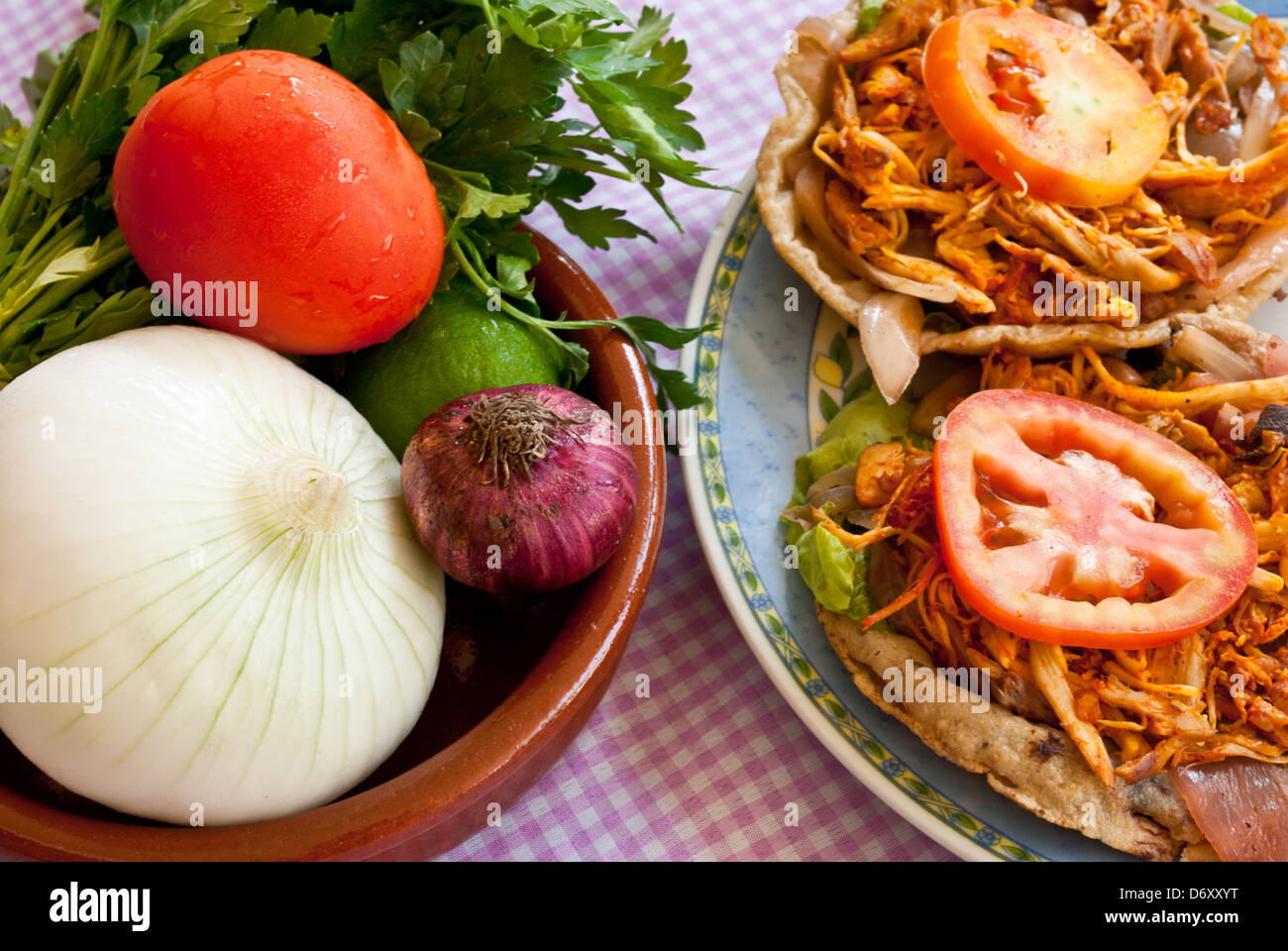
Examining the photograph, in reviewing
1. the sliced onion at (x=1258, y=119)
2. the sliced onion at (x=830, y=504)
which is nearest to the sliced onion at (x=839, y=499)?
the sliced onion at (x=830, y=504)

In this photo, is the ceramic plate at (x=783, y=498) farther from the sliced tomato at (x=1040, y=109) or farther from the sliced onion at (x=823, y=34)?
the sliced tomato at (x=1040, y=109)

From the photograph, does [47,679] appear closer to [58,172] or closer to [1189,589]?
[58,172]

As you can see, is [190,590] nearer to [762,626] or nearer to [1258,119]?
[762,626]

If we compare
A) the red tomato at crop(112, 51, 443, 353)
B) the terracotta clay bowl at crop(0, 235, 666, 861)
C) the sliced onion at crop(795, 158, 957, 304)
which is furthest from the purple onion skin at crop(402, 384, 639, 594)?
the sliced onion at crop(795, 158, 957, 304)

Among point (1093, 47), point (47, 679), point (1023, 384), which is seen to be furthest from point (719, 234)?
point (47, 679)
